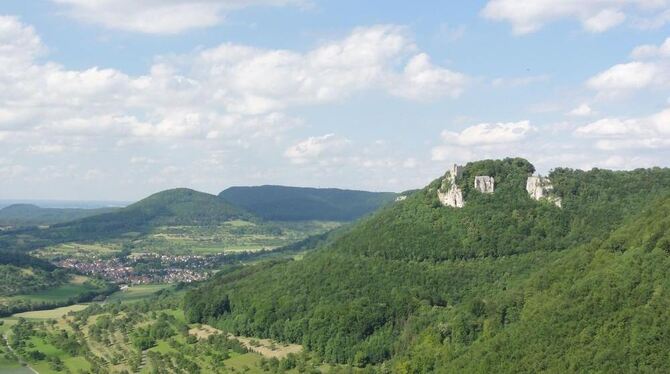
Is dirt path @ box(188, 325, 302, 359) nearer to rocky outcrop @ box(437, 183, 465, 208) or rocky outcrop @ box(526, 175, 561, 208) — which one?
rocky outcrop @ box(437, 183, 465, 208)

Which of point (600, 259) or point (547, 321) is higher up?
point (600, 259)

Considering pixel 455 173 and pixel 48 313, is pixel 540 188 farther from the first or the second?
pixel 48 313

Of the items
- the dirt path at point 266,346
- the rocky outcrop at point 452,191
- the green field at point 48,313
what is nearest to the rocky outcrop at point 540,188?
the rocky outcrop at point 452,191

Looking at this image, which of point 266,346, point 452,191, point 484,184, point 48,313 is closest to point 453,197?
point 452,191

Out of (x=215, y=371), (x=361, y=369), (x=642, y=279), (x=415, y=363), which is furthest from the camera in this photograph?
(x=215, y=371)

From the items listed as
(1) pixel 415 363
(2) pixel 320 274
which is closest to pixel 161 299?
(2) pixel 320 274

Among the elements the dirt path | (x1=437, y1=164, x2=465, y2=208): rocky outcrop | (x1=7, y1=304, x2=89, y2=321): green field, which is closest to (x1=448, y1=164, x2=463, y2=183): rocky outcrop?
(x1=437, y1=164, x2=465, y2=208): rocky outcrop

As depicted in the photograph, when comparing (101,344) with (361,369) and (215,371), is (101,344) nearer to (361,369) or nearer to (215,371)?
(215,371)
